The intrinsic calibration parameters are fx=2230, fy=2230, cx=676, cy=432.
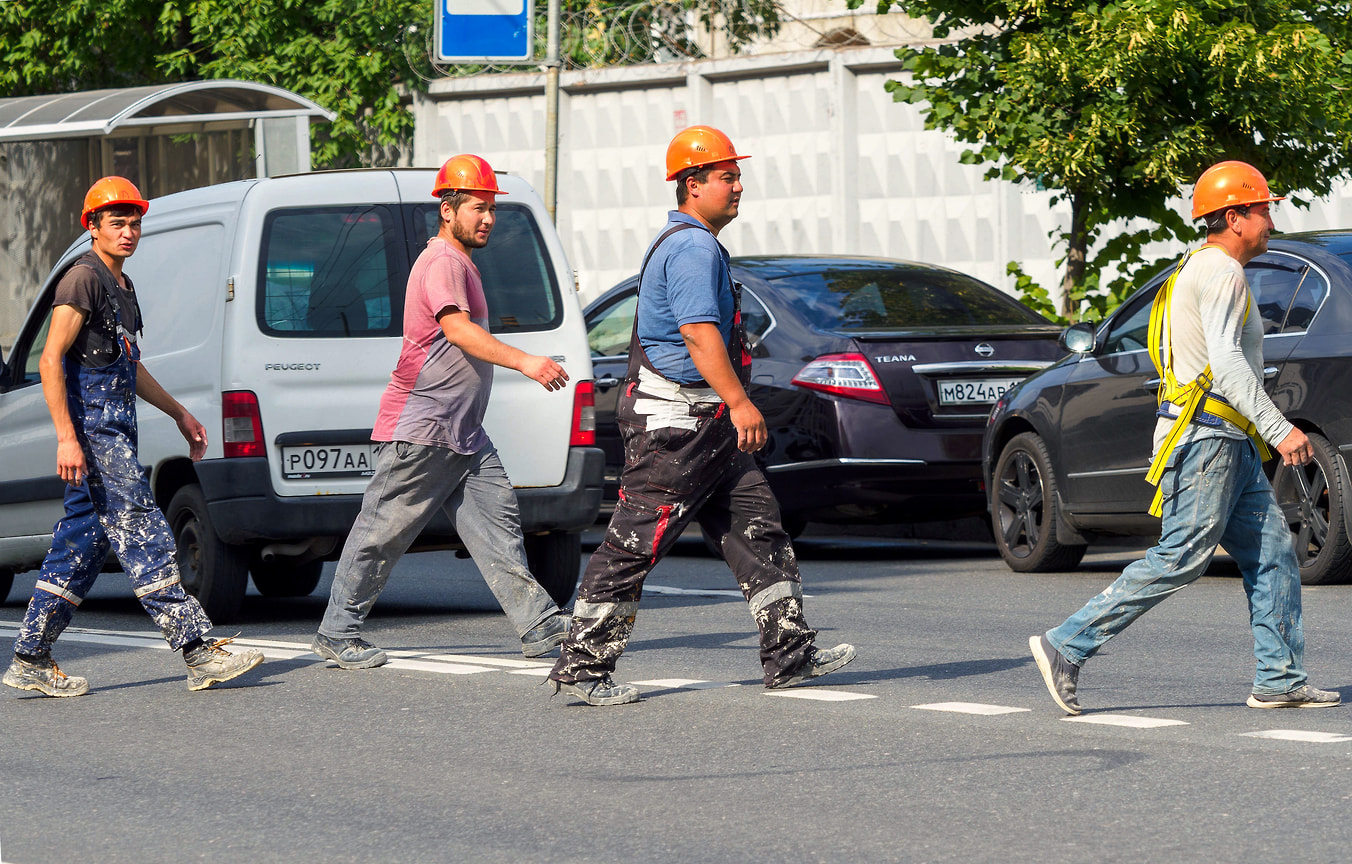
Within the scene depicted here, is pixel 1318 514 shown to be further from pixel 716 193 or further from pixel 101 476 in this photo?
pixel 101 476

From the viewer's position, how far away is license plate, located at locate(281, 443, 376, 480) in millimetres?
9266

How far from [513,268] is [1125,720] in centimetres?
411

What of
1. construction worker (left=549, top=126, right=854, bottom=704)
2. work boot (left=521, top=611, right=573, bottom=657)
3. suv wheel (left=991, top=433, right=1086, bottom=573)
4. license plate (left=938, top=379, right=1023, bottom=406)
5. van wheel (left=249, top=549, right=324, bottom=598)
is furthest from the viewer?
license plate (left=938, top=379, right=1023, bottom=406)

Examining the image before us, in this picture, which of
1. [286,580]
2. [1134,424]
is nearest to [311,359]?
[286,580]

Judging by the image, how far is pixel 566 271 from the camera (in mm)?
9875

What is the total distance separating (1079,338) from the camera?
1025 cm

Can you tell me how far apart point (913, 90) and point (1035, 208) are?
11.8ft

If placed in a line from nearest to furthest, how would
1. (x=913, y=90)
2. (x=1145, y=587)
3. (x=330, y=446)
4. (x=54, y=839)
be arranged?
(x=54, y=839)
(x=1145, y=587)
(x=330, y=446)
(x=913, y=90)

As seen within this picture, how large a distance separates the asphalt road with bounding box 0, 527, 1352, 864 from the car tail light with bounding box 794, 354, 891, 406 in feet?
7.72

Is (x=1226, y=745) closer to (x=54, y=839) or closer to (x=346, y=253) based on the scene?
(x=54, y=839)

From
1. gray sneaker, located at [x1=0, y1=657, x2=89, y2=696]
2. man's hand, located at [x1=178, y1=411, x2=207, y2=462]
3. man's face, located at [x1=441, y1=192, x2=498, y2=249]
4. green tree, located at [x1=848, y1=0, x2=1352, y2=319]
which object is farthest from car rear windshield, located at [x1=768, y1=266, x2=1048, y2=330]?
gray sneaker, located at [x1=0, y1=657, x2=89, y2=696]

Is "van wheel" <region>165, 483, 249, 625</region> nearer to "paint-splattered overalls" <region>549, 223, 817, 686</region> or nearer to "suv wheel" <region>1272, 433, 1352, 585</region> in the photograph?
"paint-splattered overalls" <region>549, 223, 817, 686</region>

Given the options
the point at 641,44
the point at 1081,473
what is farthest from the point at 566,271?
the point at 641,44

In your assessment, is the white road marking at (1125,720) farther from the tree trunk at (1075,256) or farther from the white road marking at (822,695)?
the tree trunk at (1075,256)
